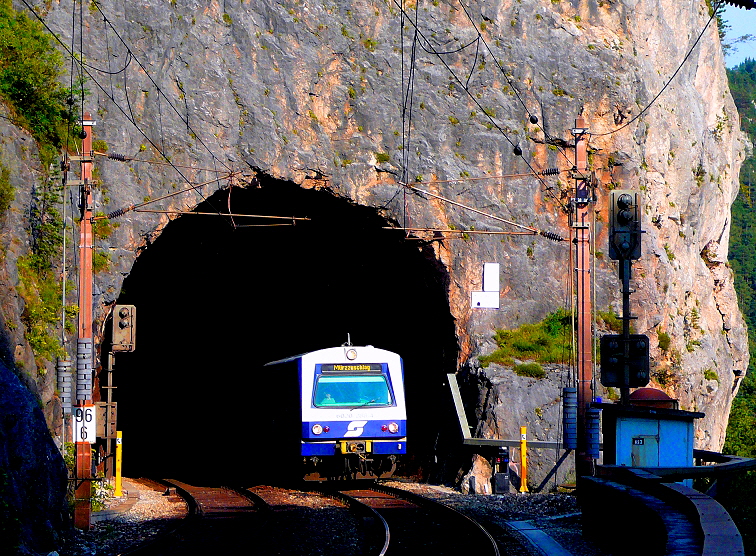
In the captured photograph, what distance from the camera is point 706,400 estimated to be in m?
32.2

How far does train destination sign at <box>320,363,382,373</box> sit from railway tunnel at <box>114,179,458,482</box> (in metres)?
1.26

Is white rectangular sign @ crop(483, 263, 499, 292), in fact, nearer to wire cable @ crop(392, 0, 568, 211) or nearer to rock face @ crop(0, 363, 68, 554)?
wire cable @ crop(392, 0, 568, 211)

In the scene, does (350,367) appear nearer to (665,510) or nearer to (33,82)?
(33,82)

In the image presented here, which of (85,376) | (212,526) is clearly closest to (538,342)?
(212,526)

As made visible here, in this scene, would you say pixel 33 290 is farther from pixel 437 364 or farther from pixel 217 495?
pixel 437 364

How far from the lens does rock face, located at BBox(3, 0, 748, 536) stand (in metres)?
28.8

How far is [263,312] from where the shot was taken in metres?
38.6

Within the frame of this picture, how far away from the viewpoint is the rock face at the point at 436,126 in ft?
94.6

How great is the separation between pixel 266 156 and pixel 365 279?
19.2 ft

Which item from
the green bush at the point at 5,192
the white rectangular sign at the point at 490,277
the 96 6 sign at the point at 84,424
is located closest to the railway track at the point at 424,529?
the 96 6 sign at the point at 84,424

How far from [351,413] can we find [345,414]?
0.47 feet

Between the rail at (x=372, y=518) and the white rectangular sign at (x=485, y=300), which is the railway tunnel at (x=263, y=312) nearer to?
the white rectangular sign at (x=485, y=300)

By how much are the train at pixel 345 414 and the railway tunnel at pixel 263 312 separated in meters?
0.91

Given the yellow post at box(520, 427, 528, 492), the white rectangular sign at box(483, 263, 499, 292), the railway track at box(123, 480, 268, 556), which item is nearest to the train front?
the railway track at box(123, 480, 268, 556)
